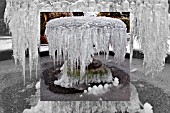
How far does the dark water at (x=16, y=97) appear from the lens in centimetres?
260

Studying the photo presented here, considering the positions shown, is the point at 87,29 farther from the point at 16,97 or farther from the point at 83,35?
the point at 16,97

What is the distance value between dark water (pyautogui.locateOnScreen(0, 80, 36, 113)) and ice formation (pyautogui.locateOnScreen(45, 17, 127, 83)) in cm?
84

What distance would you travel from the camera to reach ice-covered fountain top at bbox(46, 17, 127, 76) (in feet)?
6.47

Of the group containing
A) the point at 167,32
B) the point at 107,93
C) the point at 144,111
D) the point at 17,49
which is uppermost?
the point at 167,32

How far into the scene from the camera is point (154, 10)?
1.85 meters

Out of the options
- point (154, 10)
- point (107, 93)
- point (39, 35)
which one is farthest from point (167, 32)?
point (39, 35)

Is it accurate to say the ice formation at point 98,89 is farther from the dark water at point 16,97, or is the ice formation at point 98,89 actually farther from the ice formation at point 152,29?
the dark water at point 16,97

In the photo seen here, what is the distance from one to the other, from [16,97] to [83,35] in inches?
52.9

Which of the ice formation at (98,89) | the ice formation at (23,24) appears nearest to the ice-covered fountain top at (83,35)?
the ice formation at (23,24)

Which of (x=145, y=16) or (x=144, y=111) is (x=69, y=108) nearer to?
(x=144, y=111)

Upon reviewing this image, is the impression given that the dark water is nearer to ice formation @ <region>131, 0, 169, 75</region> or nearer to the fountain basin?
the fountain basin

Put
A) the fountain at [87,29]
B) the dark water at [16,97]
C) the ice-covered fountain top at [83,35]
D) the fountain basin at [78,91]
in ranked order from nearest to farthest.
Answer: the fountain at [87,29], the ice-covered fountain top at [83,35], the fountain basin at [78,91], the dark water at [16,97]

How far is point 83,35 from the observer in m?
1.99

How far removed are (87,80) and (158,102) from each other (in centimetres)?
83
